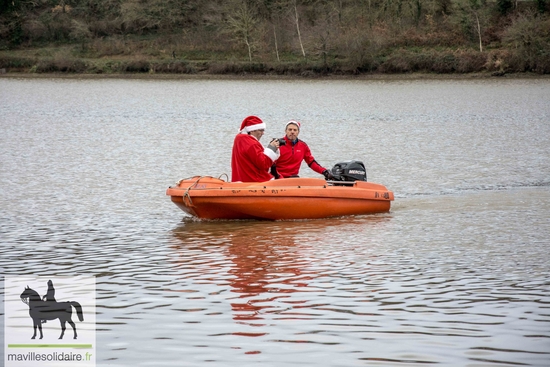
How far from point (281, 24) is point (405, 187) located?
1946 inches

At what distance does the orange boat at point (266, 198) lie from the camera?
11.1m

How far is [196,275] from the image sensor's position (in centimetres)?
841

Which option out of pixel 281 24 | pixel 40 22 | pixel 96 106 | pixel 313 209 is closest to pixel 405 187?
pixel 313 209

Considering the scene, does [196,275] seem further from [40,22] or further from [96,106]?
[40,22]

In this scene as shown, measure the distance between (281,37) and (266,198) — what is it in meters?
51.4

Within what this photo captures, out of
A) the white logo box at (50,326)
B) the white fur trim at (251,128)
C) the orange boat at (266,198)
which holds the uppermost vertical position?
the white fur trim at (251,128)

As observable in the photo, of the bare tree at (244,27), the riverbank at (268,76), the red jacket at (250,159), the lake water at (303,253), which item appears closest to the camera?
the lake water at (303,253)

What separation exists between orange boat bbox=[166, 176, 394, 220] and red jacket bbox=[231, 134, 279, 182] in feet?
0.91

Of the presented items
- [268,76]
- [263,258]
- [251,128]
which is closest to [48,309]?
[263,258]

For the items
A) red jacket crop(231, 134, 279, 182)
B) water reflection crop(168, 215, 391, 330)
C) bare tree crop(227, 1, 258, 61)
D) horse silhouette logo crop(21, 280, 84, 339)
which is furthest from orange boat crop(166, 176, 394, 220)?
bare tree crop(227, 1, 258, 61)

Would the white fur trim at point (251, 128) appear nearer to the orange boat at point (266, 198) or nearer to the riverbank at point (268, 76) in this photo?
the orange boat at point (266, 198)

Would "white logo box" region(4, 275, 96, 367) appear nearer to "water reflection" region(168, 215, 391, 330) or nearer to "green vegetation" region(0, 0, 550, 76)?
"water reflection" region(168, 215, 391, 330)

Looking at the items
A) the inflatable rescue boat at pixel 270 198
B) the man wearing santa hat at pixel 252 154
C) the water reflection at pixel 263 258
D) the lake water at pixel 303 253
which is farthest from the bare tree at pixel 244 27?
the water reflection at pixel 263 258

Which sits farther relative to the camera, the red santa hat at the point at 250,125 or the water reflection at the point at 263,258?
the red santa hat at the point at 250,125
